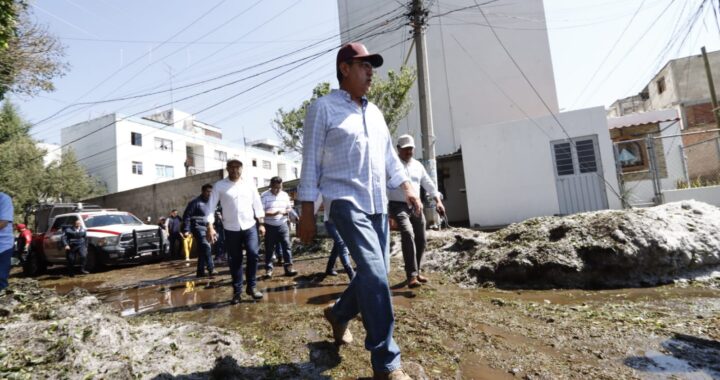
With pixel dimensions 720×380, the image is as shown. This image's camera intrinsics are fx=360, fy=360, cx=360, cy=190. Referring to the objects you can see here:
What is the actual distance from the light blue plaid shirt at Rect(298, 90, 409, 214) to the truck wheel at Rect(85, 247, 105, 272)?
10.0 metres

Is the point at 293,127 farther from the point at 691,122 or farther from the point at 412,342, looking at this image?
the point at 691,122

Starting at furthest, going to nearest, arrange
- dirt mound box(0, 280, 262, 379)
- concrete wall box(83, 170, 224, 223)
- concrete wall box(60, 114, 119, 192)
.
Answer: concrete wall box(60, 114, 119, 192) → concrete wall box(83, 170, 224, 223) → dirt mound box(0, 280, 262, 379)

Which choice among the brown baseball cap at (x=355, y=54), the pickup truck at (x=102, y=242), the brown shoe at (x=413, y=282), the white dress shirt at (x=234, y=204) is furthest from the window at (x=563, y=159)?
the pickup truck at (x=102, y=242)

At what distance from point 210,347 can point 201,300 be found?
261 cm

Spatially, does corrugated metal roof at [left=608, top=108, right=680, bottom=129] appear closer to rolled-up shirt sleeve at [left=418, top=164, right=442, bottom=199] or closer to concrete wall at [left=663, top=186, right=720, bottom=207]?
concrete wall at [left=663, top=186, right=720, bottom=207]


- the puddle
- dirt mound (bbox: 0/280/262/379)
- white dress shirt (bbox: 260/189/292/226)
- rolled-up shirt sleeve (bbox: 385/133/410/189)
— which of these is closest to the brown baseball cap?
rolled-up shirt sleeve (bbox: 385/133/410/189)

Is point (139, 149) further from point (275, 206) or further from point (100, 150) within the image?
point (275, 206)

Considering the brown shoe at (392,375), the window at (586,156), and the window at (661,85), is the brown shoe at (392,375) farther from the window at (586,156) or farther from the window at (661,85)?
the window at (661,85)

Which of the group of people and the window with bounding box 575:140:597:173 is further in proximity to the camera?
the window with bounding box 575:140:597:173

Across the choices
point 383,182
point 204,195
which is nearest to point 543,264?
point 383,182

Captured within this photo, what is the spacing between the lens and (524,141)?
1117 centimetres

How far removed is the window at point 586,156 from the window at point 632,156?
5.89 ft

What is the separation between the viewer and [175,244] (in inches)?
→ 476

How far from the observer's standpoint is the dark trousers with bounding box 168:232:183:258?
1178 cm
